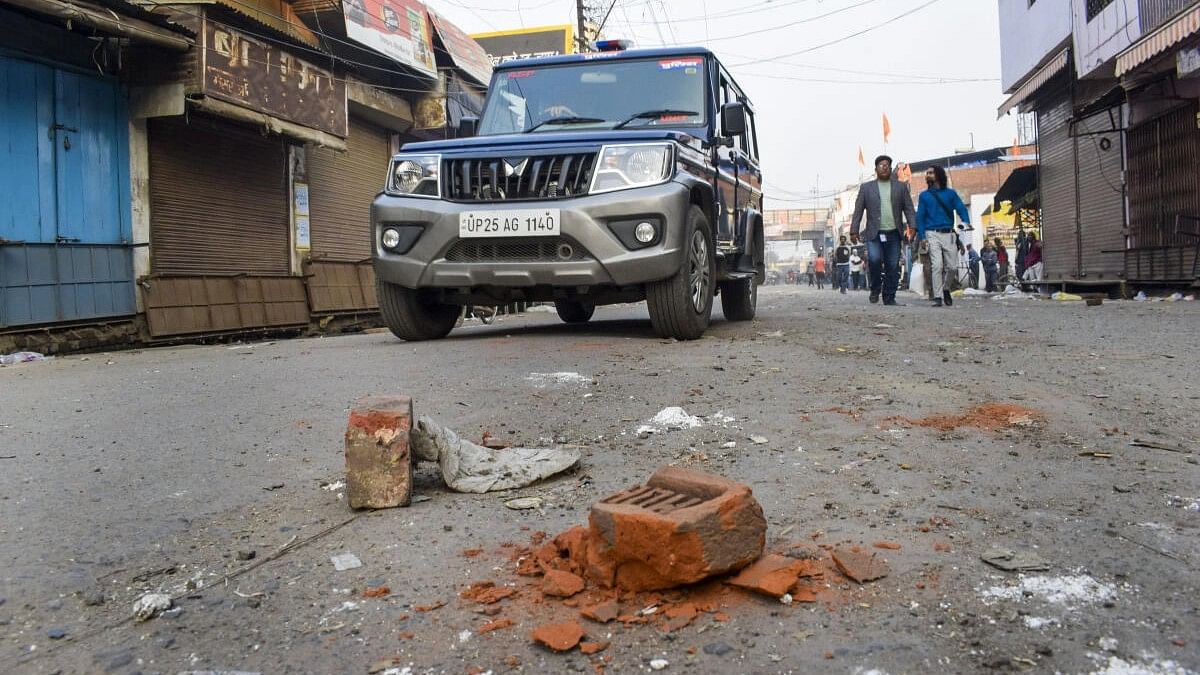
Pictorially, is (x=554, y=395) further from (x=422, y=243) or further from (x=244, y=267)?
(x=244, y=267)

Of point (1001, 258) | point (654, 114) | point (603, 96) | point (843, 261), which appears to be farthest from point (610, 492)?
point (843, 261)

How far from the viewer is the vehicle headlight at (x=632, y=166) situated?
5.34 m

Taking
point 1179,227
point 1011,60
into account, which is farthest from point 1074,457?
point 1011,60

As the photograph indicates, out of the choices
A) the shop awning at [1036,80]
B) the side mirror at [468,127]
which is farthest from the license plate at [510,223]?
the shop awning at [1036,80]

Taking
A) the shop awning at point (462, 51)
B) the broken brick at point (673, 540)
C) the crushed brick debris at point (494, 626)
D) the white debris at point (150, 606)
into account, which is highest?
the shop awning at point (462, 51)

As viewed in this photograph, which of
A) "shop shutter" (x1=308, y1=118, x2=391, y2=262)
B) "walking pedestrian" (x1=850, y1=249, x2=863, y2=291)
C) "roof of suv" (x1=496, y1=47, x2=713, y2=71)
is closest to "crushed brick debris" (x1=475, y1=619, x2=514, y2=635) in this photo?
"roof of suv" (x1=496, y1=47, x2=713, y2=71)

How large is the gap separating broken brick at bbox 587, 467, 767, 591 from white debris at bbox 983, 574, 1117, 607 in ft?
1.58

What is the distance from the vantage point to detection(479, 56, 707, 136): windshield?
6.34m

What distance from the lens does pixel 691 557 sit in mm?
1664

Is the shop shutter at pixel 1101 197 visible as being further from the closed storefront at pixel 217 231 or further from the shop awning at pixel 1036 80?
the closed storefront at pixel 217 231

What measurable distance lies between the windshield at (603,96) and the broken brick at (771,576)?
4.86 m

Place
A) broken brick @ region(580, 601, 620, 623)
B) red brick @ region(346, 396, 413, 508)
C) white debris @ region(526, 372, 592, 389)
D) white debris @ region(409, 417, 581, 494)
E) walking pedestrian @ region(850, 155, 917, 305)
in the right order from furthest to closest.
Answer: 1. walking pedestrian @ region(850, 155, 917, 305)
2. white debris @ region(526, 372, 592, 389)
3. white debris @ region(409, 417, 581, 494)
4. red brick @ region(346, 396, 413, 508)
5. broken brick @ region(580, 601, 620, 623)

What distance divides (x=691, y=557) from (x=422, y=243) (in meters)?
4.26

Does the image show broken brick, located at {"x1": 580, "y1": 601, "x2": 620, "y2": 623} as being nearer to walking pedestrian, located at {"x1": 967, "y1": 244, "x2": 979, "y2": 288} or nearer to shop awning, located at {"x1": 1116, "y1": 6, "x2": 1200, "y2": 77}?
shop awning, located at {"x1": 1116, "y1": 6, "x2": 1200, "y2": 77}
